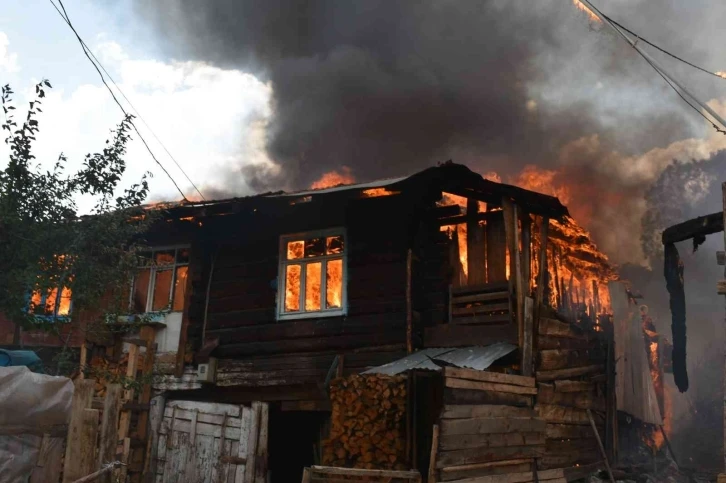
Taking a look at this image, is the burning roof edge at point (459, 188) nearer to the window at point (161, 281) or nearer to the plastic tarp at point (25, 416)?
the window at point (161, 281)

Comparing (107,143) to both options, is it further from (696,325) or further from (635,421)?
(696,325)

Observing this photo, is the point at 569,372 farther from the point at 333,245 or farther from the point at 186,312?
the point at 186,312

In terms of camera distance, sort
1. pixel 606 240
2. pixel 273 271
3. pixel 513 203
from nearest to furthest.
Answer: pixel 513 203
pixel 273 271
pixel 606 240

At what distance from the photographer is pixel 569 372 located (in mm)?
11961

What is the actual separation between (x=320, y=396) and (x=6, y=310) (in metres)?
5.78

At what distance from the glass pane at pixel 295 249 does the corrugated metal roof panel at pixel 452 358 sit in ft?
11.6

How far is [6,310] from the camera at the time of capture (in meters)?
9.88

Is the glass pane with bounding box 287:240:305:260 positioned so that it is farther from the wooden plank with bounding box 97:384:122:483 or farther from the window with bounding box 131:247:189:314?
the wooden plank with bounding box 97:384:122:483

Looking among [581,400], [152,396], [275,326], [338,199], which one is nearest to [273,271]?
[275,326]

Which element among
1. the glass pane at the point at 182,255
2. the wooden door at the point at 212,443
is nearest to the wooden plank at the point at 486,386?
the wooden door at the point at 212,443

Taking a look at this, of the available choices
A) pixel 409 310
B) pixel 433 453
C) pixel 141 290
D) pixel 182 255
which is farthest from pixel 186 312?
pixel 433 453

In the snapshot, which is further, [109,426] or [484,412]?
[484,412]

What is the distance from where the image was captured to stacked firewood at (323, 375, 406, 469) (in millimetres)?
8828

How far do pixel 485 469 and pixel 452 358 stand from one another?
200 centimetres
